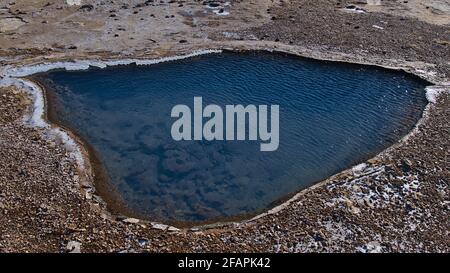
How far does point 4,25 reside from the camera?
34.6 meters

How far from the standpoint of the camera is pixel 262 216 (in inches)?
693

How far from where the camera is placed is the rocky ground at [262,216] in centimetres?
1623

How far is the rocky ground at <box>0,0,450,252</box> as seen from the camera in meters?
16.2

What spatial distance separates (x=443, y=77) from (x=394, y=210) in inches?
571
